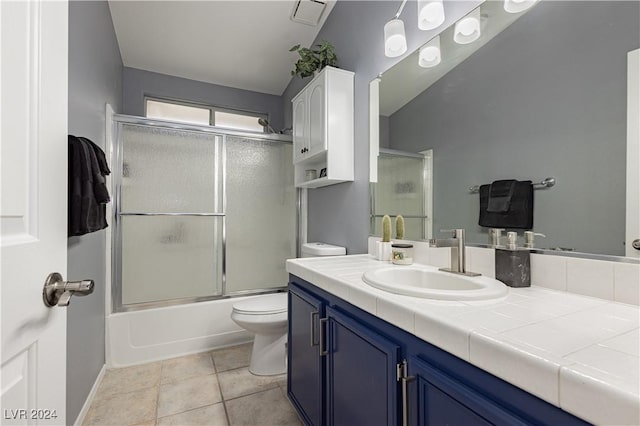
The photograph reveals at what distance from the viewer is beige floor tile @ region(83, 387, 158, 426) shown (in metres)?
1.56

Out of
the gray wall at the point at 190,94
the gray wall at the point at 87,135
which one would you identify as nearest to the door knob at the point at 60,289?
the gray wall at the point at 87,135

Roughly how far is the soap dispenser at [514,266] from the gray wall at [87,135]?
178 cm

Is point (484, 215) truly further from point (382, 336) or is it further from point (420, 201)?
point (382, 336)

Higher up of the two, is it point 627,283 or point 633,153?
point 633,153

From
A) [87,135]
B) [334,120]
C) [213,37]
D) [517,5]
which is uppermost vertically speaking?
[213,37]

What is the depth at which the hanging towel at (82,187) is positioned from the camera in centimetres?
123

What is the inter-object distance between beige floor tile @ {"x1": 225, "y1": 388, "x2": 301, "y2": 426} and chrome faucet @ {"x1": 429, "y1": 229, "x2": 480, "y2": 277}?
1.14m

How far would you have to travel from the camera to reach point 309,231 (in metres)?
2.77

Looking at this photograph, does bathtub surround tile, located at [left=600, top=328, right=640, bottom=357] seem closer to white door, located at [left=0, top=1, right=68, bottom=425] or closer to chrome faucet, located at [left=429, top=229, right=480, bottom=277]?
chrome faucet, located at [left=429, top=229, right=480, bottom=277]

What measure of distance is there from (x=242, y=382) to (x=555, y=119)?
211cm

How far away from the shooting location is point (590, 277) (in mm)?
868

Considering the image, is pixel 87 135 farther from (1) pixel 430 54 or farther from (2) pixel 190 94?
(1) pixel 430 54

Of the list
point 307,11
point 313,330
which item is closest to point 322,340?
point 313,330

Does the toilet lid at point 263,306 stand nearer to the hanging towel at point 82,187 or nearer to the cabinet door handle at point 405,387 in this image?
the hanging towel at point 82,187
